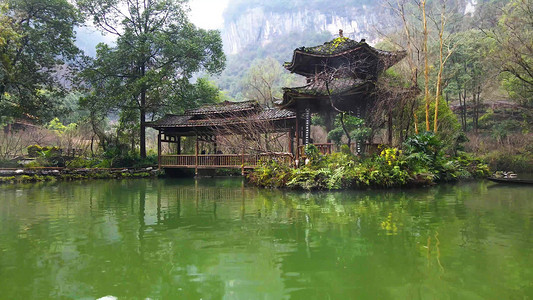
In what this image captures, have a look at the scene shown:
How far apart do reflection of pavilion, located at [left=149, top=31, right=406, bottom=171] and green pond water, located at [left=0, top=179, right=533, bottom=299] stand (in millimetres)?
5916

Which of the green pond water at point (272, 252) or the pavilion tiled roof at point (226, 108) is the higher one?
the pavilion tiled roof at point (226, 108)

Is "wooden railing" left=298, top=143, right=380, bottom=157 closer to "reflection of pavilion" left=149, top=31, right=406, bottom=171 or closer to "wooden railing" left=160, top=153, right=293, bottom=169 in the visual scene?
"reflection of pavilion" left=149, top=31, right=406, bottom=171

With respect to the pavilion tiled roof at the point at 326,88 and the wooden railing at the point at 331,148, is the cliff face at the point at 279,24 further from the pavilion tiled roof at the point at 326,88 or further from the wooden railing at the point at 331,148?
the wooden railing at the point at 331,148

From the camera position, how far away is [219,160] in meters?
17.2

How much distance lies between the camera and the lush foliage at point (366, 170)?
10.7 meters

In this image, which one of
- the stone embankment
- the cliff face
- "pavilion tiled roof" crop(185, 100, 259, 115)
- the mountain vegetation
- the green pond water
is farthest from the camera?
the cliff face

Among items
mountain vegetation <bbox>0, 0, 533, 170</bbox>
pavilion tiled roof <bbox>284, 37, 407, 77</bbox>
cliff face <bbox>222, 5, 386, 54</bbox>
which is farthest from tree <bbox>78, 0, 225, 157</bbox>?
cliff face <bbox>222, 5, 386, 54</bbox>

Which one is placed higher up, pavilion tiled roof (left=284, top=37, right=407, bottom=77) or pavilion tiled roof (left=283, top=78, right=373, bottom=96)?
pavilion tiled roof (left=284, top=37, right=407, bottom=77)

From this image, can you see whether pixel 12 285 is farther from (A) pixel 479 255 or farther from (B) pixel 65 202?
(B) pixel 65 202

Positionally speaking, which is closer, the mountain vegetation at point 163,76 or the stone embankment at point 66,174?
the stone embankment at point 66,174

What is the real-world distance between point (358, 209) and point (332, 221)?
4.97 feet

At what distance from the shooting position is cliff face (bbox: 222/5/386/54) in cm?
8606

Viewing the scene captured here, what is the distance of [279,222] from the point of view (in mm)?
6000

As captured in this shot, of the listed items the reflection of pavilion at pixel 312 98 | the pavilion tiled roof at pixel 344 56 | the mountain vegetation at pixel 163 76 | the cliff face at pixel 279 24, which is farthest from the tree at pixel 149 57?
the cliff face at pixel 279 24
